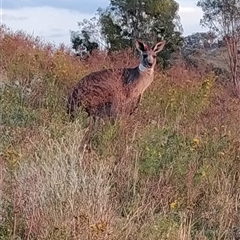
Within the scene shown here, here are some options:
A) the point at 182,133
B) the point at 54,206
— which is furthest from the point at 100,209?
the point at 182,133

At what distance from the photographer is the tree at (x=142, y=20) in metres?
21.6

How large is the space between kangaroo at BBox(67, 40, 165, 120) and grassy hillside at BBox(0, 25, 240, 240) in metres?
0.22

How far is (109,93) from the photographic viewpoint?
8.77m

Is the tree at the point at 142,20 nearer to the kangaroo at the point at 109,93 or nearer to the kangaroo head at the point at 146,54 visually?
the kangaroo head at the point at 146,54

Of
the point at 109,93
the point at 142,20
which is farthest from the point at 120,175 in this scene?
the point at 142,20

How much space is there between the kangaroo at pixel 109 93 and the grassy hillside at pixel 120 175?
22cm

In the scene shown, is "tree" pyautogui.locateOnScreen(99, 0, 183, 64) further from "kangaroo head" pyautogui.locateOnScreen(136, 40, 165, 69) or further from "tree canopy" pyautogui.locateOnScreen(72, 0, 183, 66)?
"kangaroo head" pyautogui.locateOnScreen(136, 40, 165, 69)

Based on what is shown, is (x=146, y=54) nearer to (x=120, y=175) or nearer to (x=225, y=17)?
(x=120, y=175)

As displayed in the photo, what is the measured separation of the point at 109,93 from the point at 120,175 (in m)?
2.82

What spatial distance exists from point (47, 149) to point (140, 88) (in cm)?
365

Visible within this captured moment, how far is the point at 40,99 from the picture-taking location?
9.48 meters

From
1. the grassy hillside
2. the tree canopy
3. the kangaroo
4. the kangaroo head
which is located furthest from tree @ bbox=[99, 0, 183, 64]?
the grassy hillside

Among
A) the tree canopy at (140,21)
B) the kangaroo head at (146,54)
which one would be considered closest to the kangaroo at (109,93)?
the kangaroo head at (146,54)

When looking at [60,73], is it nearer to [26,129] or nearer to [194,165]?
[26,129]
